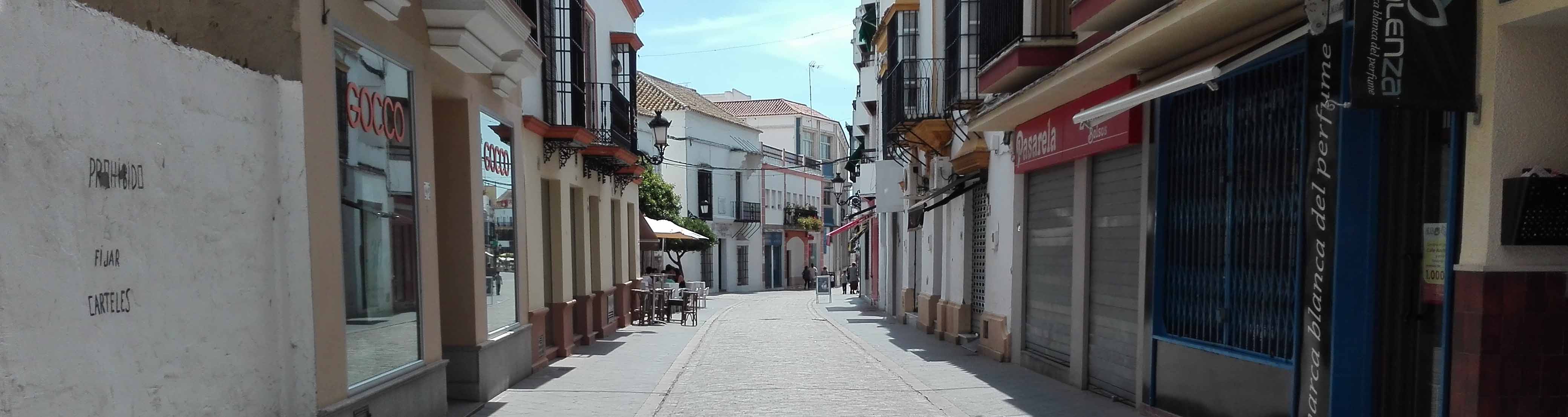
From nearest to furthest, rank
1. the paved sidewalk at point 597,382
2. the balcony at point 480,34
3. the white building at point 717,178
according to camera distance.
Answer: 1. the balcony at point 480,34
2. the paved sidewalk at point 597,382
3. the white building at point 717,178

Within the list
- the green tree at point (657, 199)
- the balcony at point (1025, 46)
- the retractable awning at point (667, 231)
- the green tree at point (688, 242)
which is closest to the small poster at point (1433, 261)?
the balcony at point (1025, 46)

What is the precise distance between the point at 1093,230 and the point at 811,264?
2107 inches

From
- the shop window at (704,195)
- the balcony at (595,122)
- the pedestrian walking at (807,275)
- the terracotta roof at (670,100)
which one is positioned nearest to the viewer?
the balcony at (595,122)

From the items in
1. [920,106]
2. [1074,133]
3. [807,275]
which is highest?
[920,106]

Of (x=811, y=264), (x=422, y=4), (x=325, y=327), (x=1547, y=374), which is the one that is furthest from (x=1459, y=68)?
(x=811, y=264)

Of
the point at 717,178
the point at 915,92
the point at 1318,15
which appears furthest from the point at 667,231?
the point at 717,178

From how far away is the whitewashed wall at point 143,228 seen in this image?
12.5ft

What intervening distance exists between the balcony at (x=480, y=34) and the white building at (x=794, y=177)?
4530 cm

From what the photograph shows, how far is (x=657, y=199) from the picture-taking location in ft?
137

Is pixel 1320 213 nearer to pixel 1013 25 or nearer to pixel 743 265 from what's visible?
pixel 1013 25

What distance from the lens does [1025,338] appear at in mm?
12766

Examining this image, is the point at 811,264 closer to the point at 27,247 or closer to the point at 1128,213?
the point at 1128,213

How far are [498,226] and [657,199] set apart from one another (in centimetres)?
3066

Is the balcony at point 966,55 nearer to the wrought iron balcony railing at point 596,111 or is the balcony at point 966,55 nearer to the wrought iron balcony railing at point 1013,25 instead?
the wrought iron balcony railing at point 1013,25
